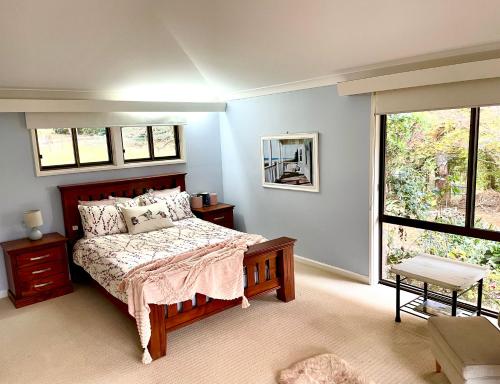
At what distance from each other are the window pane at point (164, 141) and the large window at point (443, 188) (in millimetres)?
2988

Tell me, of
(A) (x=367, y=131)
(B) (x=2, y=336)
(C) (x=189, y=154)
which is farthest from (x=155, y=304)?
(C) (x=189, y=154)

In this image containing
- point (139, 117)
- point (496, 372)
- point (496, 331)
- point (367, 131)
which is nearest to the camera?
point (496, 372)

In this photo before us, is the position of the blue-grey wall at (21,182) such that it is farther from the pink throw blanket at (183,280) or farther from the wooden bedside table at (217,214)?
the pink throw blanket at (183,280)

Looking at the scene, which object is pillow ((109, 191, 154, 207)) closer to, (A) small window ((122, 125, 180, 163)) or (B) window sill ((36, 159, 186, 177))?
(B) window sill ((36, 159, 186, 177))

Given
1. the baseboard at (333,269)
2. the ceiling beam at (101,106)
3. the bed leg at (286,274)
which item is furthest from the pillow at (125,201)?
the baseboard at (333,269)

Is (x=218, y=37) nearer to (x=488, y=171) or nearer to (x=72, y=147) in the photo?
(x=72, y=147)

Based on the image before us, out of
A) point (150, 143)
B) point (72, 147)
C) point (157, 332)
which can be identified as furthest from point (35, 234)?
point (157, 332)

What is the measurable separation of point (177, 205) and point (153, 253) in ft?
4.43

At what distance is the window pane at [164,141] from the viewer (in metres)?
5.45

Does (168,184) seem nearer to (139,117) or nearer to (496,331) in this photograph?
(139,117)

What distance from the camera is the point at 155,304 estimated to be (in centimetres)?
297

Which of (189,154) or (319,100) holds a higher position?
(319,100)

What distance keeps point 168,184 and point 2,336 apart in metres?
2.62

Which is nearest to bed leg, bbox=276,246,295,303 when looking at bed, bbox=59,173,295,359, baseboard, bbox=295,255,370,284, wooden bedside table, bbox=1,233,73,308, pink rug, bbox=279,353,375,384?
bed, bbox=59,173,295,359
